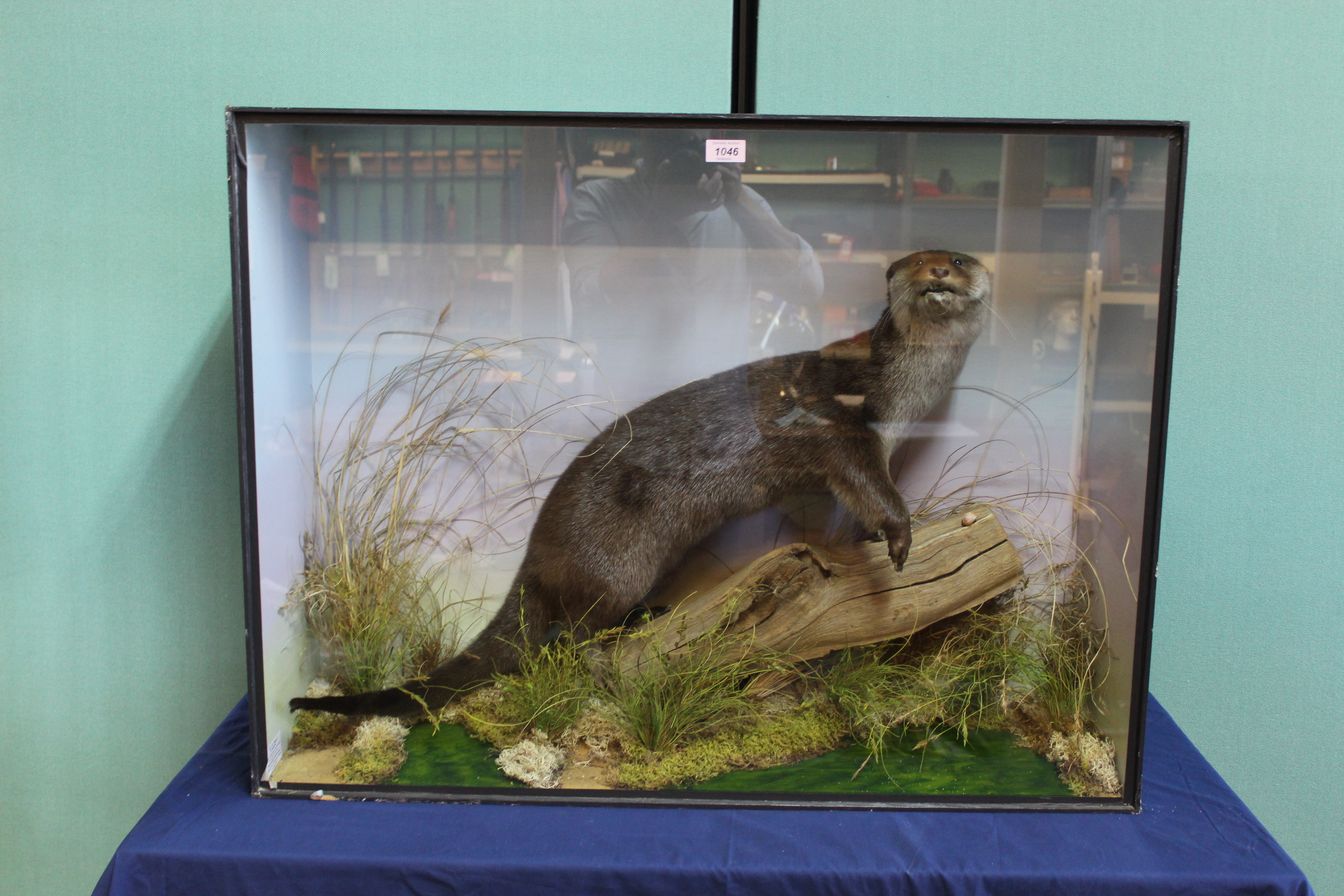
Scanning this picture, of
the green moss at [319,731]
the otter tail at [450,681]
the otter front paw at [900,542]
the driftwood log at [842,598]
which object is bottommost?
the green moss at [319,731]

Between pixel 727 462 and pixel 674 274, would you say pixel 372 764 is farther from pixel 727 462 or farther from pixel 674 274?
pixel 674 274

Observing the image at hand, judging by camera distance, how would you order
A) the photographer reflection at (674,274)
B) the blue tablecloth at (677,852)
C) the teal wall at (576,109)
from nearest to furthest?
the blue tablecloth at (677,852)
the photographer reflection at (674,274)
the teal wall at (576,109)

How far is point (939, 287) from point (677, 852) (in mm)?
1183

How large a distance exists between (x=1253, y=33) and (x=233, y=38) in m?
2.34

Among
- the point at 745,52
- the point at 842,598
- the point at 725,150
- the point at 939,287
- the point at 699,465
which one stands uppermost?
the point at 745,52

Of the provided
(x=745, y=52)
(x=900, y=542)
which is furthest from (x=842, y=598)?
(x=745, y=52)

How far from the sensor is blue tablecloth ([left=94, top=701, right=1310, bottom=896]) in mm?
1311

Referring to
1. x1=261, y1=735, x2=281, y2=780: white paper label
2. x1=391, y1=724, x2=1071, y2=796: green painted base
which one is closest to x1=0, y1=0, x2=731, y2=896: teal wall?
x1=261, y1=735, x2=281, y2=780: white paper label

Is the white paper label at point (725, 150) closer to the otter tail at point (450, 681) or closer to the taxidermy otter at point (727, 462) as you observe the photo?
the taxidermy otter at point (727, 462)

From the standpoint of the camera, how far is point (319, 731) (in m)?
1.61

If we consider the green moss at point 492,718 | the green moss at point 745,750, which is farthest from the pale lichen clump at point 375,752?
the green moss at point 745,750

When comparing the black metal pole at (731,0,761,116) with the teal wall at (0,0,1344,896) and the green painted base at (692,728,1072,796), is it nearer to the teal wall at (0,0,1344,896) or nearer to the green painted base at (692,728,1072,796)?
the teal wall at (0,0,1344,896)

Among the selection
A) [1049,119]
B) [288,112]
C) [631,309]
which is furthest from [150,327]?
[1049,119]

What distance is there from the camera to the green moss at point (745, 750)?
151 centimetres
